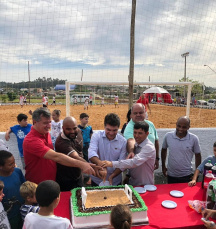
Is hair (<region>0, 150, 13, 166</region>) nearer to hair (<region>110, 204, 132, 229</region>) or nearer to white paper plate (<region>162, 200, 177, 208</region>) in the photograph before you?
hair (<region>110, 204, 132, 229</region>)

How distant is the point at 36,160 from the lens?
2385 mm

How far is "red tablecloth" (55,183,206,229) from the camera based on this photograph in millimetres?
1814

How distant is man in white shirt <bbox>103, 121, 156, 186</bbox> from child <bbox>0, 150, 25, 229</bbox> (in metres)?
1.02

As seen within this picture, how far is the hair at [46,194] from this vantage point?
1.60 metres

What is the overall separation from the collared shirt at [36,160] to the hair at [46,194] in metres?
0.66

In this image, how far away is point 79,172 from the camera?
2.71 metres

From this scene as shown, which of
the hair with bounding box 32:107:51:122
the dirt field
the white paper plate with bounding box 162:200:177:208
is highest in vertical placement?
the hair with bounding box 32:107:51:122

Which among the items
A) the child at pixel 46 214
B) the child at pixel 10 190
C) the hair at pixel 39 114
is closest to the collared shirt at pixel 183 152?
the hair at pixel 39 114

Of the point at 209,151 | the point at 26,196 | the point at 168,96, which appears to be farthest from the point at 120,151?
the point at 168,96

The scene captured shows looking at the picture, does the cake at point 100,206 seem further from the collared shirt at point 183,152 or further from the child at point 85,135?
the child at point 85,135

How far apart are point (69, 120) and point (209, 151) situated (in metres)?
4.21

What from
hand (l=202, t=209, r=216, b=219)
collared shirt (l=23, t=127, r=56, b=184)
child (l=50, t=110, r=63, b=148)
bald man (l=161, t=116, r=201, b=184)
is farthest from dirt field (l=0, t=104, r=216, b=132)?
hand (l=202, t=209, r=216, b=219)

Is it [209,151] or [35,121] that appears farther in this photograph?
[209,151]

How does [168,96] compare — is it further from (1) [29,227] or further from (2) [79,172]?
(1) [29,227]
